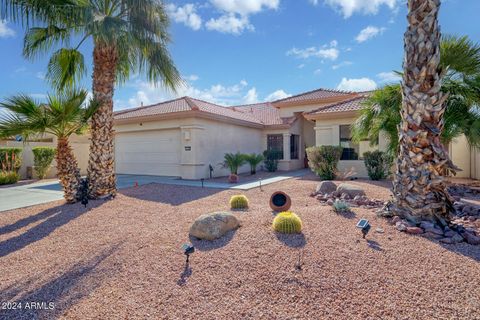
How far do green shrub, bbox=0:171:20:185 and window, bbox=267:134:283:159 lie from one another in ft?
51.5

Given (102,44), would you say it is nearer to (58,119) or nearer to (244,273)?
→ (58,119)

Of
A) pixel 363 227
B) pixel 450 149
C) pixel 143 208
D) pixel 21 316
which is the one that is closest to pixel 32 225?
pixel 143 208

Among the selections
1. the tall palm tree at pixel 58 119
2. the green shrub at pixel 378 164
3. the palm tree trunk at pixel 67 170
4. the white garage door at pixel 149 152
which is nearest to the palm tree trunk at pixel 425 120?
the green shrub at pixel 378 164

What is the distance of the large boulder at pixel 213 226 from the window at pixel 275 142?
49.3 feet

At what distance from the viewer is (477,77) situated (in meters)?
8.67

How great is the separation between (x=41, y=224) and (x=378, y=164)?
13.3 meters

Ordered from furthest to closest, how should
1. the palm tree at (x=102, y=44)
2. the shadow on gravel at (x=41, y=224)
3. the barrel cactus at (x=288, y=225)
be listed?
the palm tree at (x=102, y=44) < the shadow on gravel at (x=41, y=224) < the barrel cactus at (x=288, y=225)

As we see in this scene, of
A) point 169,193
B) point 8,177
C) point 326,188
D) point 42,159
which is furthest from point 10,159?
point 326,188

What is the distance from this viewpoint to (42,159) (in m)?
16.4

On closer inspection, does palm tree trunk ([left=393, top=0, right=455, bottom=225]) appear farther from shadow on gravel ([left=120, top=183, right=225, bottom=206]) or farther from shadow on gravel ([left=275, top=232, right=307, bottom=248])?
shadow on gravel ([left=120, top=183, right=225, bottom=206])

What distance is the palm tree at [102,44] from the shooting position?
7453mm

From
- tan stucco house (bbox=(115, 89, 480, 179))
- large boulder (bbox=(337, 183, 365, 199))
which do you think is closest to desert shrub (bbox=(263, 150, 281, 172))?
tan stucco house (bbox=(115, 89, 480, 179))

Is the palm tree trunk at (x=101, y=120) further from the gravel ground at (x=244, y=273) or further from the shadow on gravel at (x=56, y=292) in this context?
the shadow on gravel at (x=56, y=292)

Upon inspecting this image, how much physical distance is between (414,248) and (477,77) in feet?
24.3
